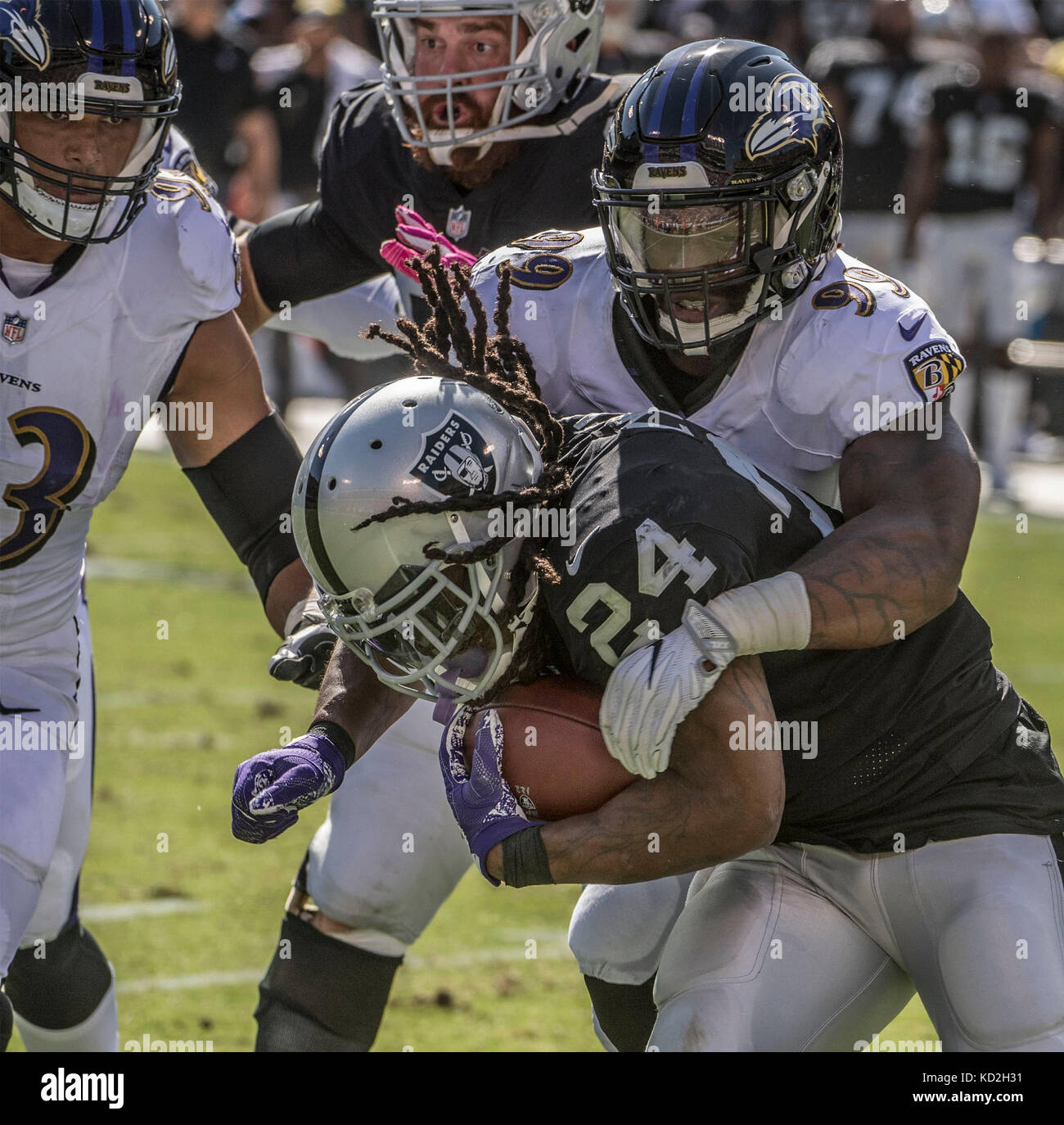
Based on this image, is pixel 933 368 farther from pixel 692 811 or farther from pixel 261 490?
pixel 261 490

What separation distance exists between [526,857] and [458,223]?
1.86 meters

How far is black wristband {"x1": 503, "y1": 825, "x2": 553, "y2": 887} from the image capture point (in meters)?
2.49

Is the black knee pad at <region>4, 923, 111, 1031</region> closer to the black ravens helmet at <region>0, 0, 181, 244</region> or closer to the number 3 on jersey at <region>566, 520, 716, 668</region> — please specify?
the black ravens helmet at <region>0, 0, 181, 244</region>

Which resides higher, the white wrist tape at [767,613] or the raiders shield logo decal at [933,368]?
the raiders shield logo decal at [933,368]

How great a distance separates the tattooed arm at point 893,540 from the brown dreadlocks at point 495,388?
1.26 ft

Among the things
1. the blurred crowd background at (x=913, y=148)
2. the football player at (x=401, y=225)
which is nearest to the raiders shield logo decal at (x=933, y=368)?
the football player at (x=401, y=225)

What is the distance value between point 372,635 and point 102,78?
1149 mm

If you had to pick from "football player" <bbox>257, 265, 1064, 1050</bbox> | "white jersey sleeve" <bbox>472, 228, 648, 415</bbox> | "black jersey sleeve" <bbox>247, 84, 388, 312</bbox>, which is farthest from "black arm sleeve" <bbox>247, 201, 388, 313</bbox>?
"football player" <bbox>257, 265, 1064, 1050</bbox>

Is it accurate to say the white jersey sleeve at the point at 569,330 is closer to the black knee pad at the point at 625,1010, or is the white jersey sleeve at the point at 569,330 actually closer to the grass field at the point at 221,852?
the black knee pad at the point at 625,1010

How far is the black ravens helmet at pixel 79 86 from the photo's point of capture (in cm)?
300

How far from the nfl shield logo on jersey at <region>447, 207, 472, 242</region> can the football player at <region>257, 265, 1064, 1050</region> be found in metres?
1.14

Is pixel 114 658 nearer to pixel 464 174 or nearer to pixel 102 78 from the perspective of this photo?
pixel 464 174

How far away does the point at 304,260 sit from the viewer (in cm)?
407

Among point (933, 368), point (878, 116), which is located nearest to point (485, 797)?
point (933, 368)
